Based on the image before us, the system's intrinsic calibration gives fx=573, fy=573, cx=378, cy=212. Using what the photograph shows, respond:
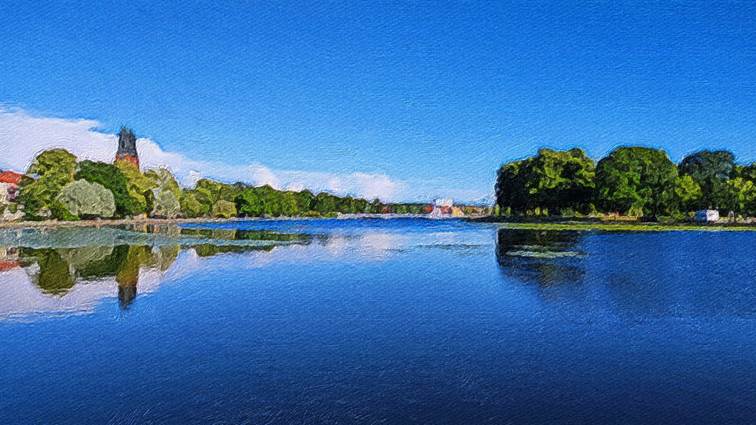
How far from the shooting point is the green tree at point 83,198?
82.0 meters

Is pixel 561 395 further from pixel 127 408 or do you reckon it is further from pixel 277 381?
pixel 127 408

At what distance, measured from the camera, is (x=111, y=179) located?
92875 mm

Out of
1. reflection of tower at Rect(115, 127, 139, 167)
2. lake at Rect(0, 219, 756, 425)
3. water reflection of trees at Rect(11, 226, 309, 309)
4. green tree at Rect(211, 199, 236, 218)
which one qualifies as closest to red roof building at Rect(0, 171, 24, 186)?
reflection of tower at Rect(115, 127, 139, 167)

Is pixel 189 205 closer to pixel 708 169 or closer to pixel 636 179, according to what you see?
pixel 636 179

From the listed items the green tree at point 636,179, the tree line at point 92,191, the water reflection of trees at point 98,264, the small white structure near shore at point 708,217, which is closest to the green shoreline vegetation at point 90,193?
the tree line at point 92,191

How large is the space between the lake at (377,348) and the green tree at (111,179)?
7149 centimetres

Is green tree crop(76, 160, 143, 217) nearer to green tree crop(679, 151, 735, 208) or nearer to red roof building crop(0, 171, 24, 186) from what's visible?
red roof building crop(0, 171, 24, 186)

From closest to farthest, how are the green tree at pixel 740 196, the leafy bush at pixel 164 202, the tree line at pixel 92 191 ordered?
the tree line at pixel 92 191
the green tree at pixel 740 196
the leafy bush at pixel 164 202

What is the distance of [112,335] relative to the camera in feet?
43.2

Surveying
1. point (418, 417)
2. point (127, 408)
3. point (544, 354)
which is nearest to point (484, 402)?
point (418, 417)

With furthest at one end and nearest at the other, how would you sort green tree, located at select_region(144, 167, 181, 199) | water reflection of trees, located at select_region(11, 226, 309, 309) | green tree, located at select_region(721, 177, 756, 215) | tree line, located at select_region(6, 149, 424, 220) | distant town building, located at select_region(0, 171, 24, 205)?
distant town building, located at select_region(0, 171, 24, 205) → green tree, located at select_region(144, 167, 181, 199) → green tree, located at select_region(721, 177, 756, 215) → tree line, located at select_region(6, 149, 424, 220) → water reflection of trees, located at select_region(11, 226, 309, 309)

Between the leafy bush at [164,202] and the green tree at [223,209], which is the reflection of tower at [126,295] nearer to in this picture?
the leafy bush at [164,202]

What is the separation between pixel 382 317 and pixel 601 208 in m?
89.5

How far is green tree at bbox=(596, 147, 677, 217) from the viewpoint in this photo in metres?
85.3
